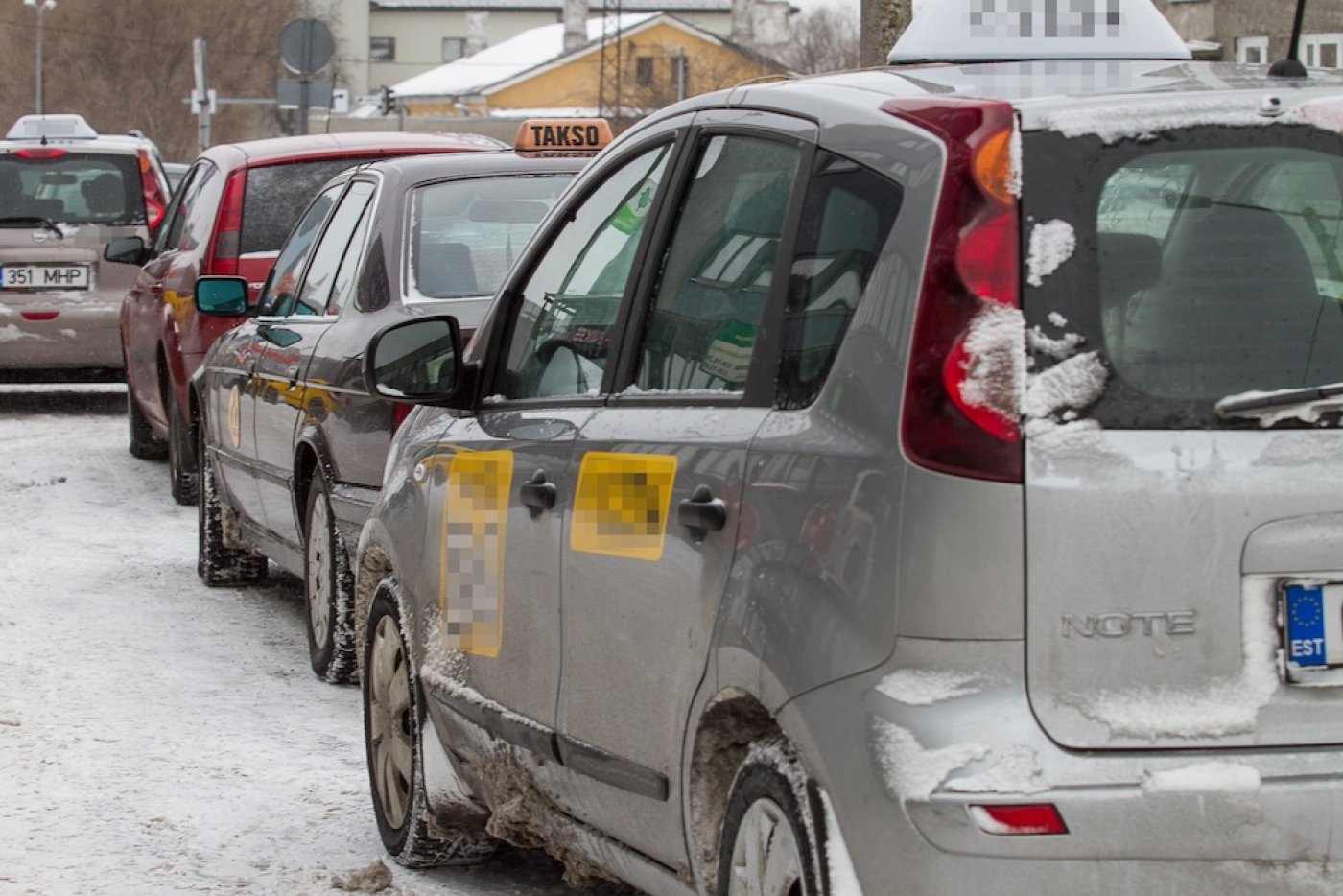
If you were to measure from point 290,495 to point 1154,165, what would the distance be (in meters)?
5.58

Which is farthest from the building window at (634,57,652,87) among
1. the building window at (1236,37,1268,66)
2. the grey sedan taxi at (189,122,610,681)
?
the grey sedan taxi at (189,122,610,681)

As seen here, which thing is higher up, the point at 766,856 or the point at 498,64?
the point at 498,64

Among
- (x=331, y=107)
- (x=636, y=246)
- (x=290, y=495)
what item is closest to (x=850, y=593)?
(x=636, y=246)

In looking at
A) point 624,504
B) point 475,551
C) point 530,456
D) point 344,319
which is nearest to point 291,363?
point 344,319

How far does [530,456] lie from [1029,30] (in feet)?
4.32

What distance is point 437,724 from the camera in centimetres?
532

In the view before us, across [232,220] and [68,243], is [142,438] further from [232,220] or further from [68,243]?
[232,220]

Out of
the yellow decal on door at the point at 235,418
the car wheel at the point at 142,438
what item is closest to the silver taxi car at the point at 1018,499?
the yellow decal on door at the point at 235,418

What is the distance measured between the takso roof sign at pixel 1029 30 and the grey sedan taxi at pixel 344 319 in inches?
110

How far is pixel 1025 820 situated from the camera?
3.10 meters

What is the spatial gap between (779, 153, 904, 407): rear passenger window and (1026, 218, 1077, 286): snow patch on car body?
24 cm

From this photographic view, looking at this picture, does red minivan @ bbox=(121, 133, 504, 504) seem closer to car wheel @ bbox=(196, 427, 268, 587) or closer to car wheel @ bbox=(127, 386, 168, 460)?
car wheel @ bbox=(196, 427, 268, 587)

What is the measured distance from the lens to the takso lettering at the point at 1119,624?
10.3 feet

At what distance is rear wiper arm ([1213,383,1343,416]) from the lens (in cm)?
320
